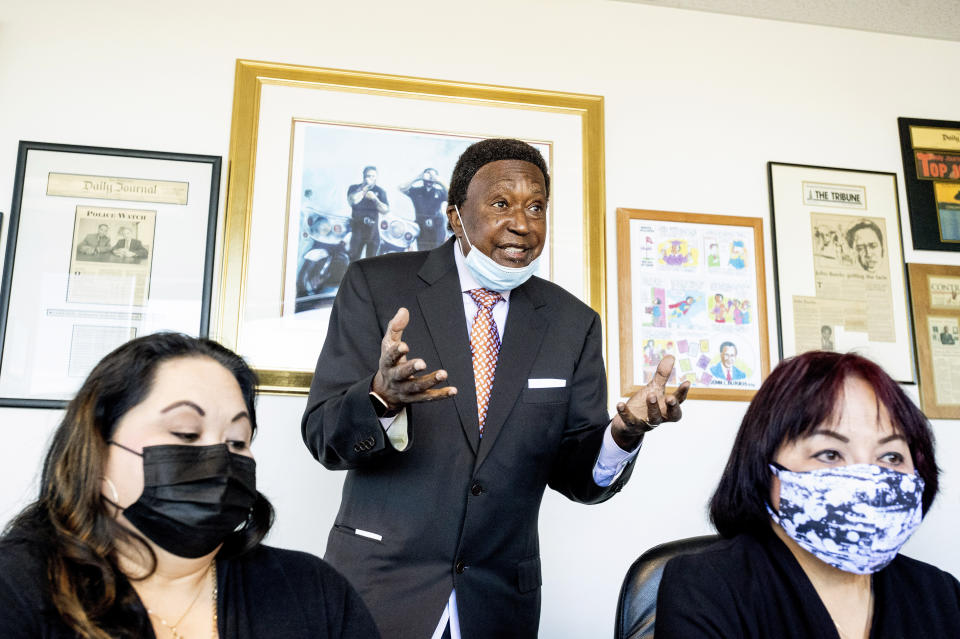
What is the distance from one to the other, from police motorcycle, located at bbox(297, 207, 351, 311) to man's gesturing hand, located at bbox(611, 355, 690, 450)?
126cm

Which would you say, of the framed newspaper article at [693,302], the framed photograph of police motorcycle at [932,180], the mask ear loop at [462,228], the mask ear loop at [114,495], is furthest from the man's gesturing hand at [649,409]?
the framed photograph of police motorcycle at [932,180]

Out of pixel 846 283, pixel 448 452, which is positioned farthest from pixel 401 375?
pixel 846 283

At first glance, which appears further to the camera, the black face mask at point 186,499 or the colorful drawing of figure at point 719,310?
the colorful drawing of figure at point 719,310

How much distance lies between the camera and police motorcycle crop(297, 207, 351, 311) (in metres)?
2.65

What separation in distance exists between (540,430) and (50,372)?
1.56m

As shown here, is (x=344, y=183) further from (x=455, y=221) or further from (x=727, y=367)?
(x=727, y=367)

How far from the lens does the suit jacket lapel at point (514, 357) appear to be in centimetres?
188

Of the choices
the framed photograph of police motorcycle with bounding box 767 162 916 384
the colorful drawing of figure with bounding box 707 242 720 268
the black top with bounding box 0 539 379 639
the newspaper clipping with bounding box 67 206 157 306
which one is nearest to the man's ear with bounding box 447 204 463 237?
the black top with bounding box 0 539 379 639

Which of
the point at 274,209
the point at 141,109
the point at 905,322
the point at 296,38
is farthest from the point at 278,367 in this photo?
the point at 905,322

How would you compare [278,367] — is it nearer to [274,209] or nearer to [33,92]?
[274,209]

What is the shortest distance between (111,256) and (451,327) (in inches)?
50.6

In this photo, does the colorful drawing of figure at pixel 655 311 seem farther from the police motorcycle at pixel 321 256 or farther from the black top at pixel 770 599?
the black top at pixel 770 599

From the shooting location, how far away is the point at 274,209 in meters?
2.68

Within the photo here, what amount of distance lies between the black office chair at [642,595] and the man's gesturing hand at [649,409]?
0.24m
